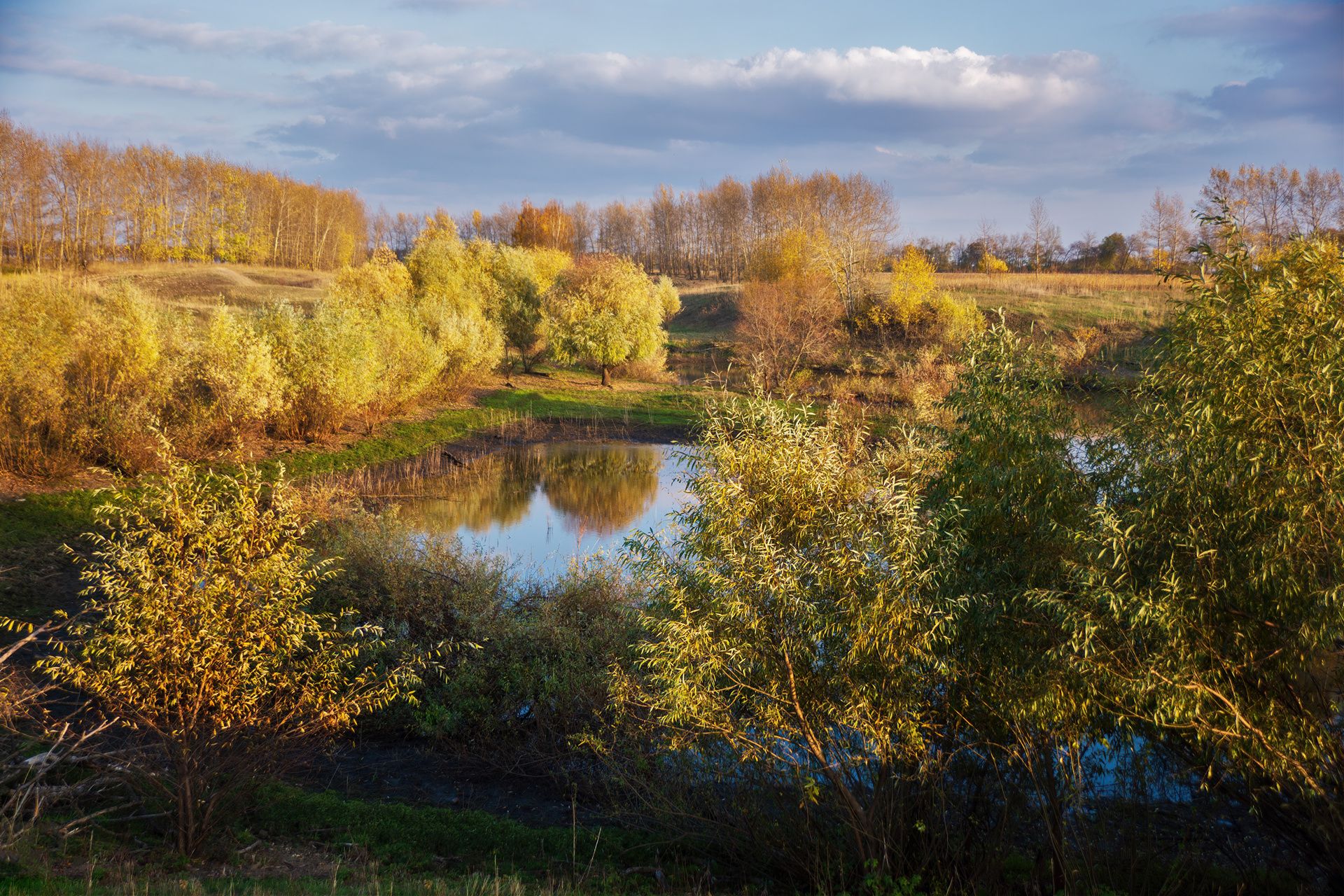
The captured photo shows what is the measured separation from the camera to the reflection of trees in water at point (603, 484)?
25.8 m

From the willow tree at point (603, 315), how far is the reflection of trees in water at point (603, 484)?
10370mm

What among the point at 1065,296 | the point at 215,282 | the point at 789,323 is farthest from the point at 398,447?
the point at 1065,296

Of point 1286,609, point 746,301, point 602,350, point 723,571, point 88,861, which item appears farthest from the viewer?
point 746,301

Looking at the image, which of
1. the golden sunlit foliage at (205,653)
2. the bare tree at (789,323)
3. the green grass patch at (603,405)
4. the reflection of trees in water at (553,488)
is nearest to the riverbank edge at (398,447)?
the green grass patch at (603,405)

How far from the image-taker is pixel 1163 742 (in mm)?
8312

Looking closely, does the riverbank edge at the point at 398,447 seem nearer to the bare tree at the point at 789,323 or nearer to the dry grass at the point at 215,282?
the bare tree at the point at 789,323

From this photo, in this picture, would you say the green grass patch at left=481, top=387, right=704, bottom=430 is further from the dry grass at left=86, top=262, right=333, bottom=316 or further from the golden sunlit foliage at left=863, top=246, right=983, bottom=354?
the dry grass at left=86, top=262, right=333, bottom=316

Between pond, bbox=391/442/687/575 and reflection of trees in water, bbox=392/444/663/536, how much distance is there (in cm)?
3

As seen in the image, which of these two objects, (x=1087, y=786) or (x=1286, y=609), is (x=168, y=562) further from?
(x=1286, y=609)

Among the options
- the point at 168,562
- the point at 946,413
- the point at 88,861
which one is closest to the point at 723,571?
the point at 168,562

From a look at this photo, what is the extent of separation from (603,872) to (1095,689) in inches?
205

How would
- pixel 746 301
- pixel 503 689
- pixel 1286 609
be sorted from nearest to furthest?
pixel 1286 609 → pixel 503 689 → pixel 746 301

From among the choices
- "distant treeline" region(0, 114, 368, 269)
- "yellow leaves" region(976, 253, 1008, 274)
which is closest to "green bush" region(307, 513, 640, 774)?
"distant treeline" region(0, 114, 368, 269)

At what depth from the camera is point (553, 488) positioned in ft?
99.0
